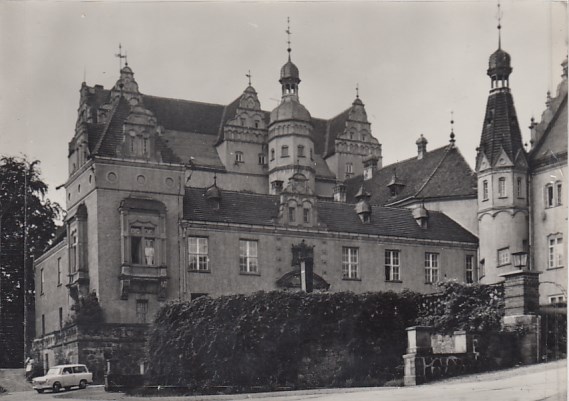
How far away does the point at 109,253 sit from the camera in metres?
41.7

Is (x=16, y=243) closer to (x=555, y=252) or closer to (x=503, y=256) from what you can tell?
(x=503, y=256)

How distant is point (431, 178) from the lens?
54.8m

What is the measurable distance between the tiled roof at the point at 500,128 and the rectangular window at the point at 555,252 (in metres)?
4.60

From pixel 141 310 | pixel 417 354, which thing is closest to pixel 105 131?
pixel 141 310

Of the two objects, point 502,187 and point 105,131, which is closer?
point 105,131

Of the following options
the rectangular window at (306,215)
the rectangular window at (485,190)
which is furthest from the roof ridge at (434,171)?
the rectangular window at (306,215)

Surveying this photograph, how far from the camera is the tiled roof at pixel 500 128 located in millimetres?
48125

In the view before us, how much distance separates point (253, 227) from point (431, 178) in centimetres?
1391

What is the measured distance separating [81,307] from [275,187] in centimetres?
1738

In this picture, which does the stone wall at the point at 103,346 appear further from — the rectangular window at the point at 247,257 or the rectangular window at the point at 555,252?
the rectangular window at the point at 555,252

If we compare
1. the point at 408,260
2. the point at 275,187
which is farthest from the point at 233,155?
the point at 408,260

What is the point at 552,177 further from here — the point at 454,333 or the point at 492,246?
the point at 454,333

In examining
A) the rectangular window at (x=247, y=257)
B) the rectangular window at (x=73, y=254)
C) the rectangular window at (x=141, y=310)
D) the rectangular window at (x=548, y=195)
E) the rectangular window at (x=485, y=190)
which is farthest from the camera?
the rectangular window at (x=485, y=190)

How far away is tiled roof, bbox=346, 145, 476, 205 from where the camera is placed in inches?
2104
